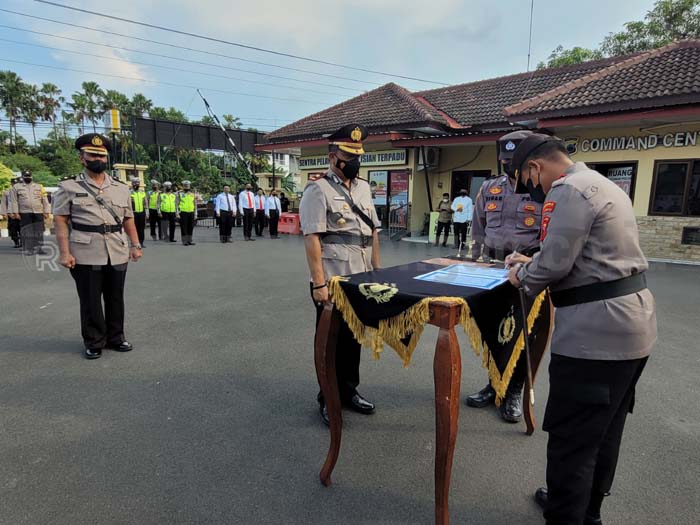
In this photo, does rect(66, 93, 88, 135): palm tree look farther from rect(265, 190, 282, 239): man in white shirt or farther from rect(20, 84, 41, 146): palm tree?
rect(265, 190, 282, 239): man in white shirt

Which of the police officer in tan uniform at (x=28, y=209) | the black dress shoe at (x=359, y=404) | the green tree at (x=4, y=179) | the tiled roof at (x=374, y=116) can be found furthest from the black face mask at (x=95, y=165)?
the green tree at (x=4, y=179)

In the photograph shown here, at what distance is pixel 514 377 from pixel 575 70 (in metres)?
14.4

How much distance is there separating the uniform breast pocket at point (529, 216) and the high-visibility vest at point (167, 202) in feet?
37.7

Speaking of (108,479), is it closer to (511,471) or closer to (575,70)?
(511,471)

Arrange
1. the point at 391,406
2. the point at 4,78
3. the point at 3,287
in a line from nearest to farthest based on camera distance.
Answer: the point at 391,406
the point at 3,287
the point at 4,78

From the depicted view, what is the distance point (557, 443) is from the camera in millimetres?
1747

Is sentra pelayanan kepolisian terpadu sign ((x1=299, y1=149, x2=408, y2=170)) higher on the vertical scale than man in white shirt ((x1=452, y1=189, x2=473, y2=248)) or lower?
higher

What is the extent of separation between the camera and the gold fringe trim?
1871 millimetres

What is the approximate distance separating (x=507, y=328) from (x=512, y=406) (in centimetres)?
96

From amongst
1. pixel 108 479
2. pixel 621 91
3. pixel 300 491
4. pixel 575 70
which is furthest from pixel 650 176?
pixel 108 479

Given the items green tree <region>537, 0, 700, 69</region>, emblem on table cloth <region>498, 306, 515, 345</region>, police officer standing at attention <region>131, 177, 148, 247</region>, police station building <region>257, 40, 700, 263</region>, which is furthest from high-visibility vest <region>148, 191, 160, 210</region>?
green tree <region>537, 0, 700, 69</region>

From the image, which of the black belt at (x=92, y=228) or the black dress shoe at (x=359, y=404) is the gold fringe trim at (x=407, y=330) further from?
the black belt at (x=92, y=228)

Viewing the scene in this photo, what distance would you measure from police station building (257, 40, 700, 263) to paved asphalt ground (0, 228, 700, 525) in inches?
249

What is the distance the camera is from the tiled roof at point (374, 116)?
1365cm
